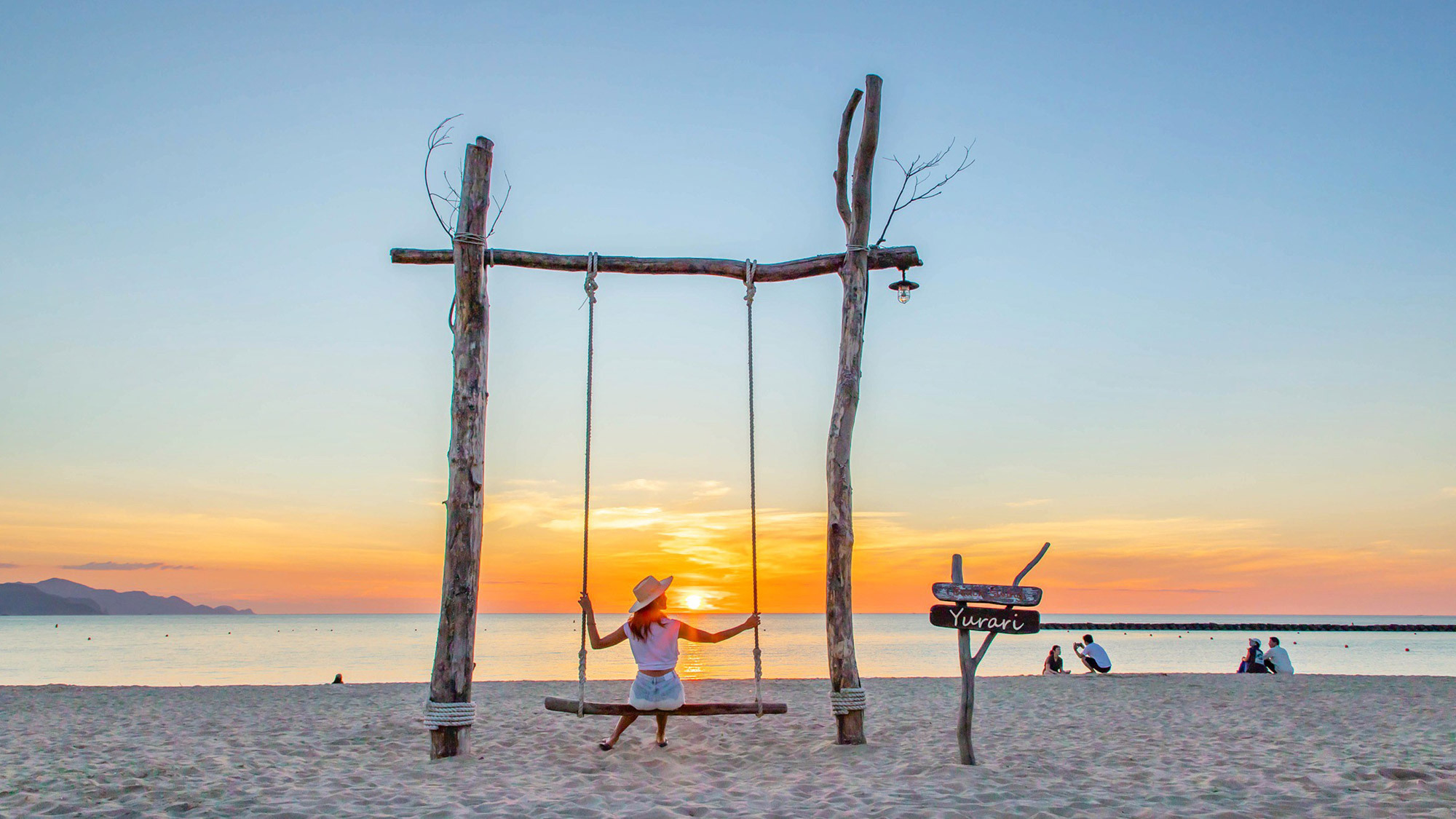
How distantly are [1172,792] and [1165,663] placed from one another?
34.2m

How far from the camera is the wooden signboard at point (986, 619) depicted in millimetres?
5949

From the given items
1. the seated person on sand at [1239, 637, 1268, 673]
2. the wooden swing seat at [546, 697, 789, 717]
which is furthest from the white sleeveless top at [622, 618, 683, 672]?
the seated person on sand at [1239, 637, 1268, 673]

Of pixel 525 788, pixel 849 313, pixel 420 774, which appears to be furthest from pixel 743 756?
pixel 849 313

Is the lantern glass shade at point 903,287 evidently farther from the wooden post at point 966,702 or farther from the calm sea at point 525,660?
the calm sea at point 525,660

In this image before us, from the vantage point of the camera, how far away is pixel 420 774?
5773 millimetres

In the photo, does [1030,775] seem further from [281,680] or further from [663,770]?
[281,680]

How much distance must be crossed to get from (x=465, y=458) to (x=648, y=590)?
5.65 feet

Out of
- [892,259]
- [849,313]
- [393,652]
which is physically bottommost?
[393,652]

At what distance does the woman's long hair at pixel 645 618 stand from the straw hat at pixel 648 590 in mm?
33

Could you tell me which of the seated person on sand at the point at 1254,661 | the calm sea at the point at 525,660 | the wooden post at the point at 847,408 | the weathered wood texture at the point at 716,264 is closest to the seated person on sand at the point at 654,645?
the wooden post at the point at 847,408

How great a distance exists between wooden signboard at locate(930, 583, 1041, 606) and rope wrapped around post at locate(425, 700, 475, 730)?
343 centimetres

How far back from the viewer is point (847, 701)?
6.74 m

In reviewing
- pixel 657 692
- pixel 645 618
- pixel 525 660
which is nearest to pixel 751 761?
pixel 657 692

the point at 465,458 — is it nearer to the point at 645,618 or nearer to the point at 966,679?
the point at 645,618
